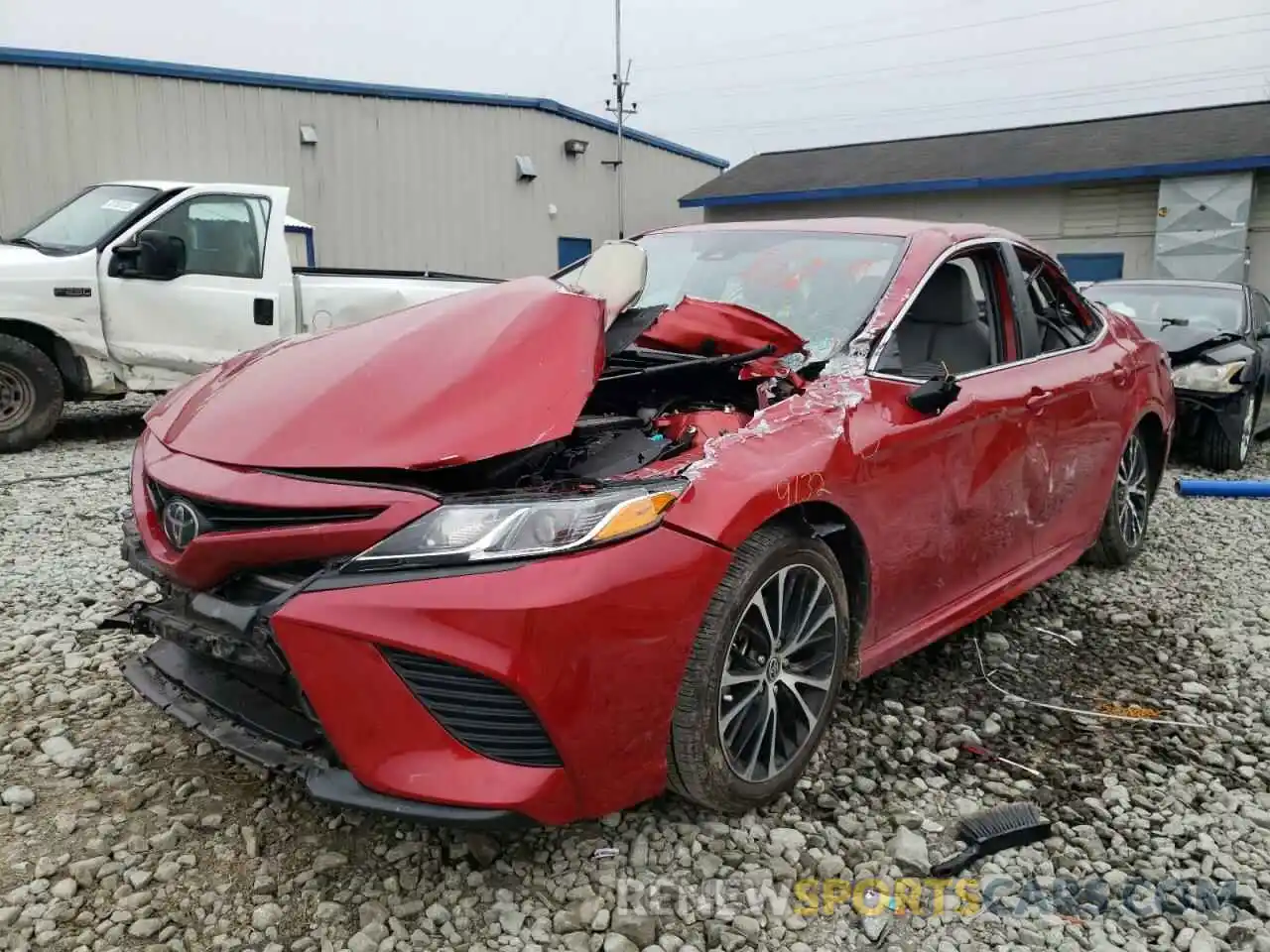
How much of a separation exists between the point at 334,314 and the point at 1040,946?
697 centimetres

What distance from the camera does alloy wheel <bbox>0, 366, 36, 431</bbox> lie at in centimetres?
678

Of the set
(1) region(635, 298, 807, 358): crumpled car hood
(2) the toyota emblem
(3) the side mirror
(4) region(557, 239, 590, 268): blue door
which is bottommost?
(2) the toyota emblem

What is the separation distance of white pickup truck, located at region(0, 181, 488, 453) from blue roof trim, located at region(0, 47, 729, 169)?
641cm

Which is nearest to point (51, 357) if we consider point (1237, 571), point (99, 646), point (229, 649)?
point (99, 646)

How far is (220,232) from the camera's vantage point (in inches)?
296

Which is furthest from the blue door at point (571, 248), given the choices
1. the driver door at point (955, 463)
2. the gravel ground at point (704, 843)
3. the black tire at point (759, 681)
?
the black tire at point (759, 681)

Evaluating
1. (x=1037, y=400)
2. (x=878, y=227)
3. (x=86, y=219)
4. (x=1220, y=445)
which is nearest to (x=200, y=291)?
(x=86, y=219)

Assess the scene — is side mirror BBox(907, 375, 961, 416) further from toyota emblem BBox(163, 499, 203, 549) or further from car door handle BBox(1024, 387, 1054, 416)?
toyota emblem BBox(163, 499, 203, 549)

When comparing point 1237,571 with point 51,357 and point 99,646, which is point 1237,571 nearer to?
point 99,646

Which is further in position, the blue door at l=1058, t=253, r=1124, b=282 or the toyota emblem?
the blue door at l=1058, t=253, r=1124, b=282

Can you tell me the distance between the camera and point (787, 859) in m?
2.47

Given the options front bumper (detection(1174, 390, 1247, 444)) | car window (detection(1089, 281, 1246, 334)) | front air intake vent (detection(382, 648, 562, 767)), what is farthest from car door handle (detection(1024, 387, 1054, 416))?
car window (detection(1089, 281, 1246, 334))

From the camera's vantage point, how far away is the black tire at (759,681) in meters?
2.33

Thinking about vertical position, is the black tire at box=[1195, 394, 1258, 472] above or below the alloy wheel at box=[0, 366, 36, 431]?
below
